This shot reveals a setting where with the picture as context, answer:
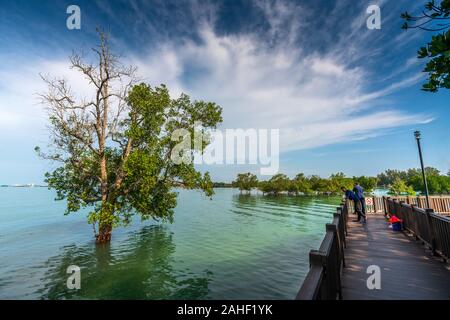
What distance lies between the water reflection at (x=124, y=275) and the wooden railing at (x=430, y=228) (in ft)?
25.9

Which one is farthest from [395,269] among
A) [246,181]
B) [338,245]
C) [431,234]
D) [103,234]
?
[246,181]

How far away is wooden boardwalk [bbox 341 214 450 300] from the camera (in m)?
4.88

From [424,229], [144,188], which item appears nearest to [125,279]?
[144,188]

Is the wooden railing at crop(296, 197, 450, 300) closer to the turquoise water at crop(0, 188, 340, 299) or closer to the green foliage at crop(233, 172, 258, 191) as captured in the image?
the turquoise water at crop(0, 188, 340, 299)

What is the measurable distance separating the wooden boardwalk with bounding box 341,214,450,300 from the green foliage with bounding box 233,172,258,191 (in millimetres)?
107834

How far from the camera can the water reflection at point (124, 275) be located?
381 inches

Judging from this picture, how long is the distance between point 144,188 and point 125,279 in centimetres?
626

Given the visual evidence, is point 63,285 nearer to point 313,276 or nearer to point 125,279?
point 125,279

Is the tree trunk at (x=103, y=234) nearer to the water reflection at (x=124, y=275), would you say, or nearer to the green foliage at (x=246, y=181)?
the water reflection at (x=124, y=275)

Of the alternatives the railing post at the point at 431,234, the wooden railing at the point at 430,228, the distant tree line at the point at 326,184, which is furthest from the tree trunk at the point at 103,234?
the distant tree line at the point at 326,184

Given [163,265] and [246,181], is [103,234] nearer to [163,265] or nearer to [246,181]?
[163,265]

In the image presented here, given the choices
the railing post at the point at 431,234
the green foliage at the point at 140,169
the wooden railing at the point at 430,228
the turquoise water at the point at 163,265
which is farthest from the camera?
the green foliage at the point at 140,169

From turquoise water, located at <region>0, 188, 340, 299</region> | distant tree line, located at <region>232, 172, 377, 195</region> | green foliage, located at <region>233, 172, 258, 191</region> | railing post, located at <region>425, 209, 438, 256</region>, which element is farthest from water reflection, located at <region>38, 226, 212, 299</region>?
green foliage, located at <region>233, 172, 258, 191</region>

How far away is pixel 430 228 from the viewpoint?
7.16 m
